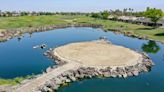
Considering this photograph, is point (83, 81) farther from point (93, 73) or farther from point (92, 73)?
point (93, 73)

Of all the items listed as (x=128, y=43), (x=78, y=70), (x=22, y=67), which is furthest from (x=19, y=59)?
(x=128, y=43)

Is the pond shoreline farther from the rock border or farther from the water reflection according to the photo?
the rock border

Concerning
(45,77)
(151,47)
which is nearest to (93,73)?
(45,77)

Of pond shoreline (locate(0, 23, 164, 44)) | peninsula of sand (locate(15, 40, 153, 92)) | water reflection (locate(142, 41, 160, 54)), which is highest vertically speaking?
peninsula of sand (locate(15, 40, 153, 92))

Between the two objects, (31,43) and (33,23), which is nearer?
(31,43)

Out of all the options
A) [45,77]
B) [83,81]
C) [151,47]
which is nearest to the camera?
[45,77]

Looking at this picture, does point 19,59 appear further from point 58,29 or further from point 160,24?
point 160,24

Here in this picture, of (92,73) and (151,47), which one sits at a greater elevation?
(92,73)

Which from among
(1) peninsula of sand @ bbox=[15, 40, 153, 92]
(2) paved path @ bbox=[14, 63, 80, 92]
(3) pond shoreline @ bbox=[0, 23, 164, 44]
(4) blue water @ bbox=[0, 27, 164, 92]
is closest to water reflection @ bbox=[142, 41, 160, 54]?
(4) blue water @ bbox=[0, 27, 164, 92]
